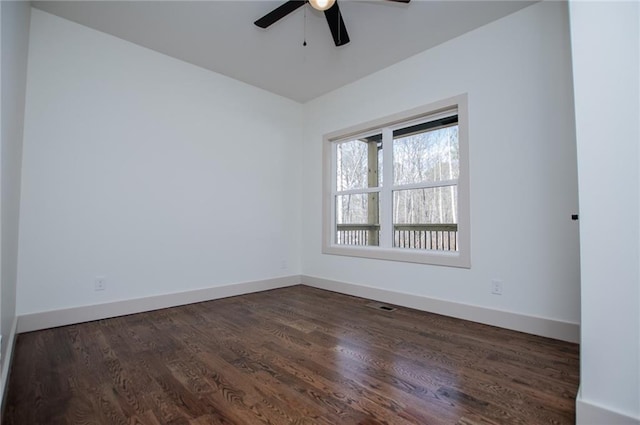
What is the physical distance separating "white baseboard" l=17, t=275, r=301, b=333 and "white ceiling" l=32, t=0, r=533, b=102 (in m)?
2.52

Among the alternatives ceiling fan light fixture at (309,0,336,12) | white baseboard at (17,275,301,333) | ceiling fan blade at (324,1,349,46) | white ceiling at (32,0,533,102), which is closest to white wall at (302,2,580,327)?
white ceiling at (32,0,533,102)

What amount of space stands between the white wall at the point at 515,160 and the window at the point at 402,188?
12 cm

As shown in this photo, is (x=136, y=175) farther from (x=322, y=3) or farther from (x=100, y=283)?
(x=322, y=3)

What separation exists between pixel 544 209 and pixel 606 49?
1425 millimetres

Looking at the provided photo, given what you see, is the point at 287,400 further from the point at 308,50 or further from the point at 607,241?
the point at 308,50

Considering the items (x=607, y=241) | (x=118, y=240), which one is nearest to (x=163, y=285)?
(x=118, y=240)

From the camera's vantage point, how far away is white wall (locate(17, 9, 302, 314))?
2.46 m

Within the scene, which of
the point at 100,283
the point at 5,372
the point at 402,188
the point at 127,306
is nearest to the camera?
the point at 5,372

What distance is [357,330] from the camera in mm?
2430

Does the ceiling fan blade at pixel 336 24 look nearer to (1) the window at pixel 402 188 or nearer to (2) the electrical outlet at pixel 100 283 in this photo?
(1) the window at pixel 402 188

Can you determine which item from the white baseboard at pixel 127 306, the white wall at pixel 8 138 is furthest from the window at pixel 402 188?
the white wall at pixel 8 138

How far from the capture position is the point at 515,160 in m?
2.50

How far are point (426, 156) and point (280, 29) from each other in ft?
6.32

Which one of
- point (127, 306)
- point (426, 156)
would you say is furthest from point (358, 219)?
point (127, 306)
